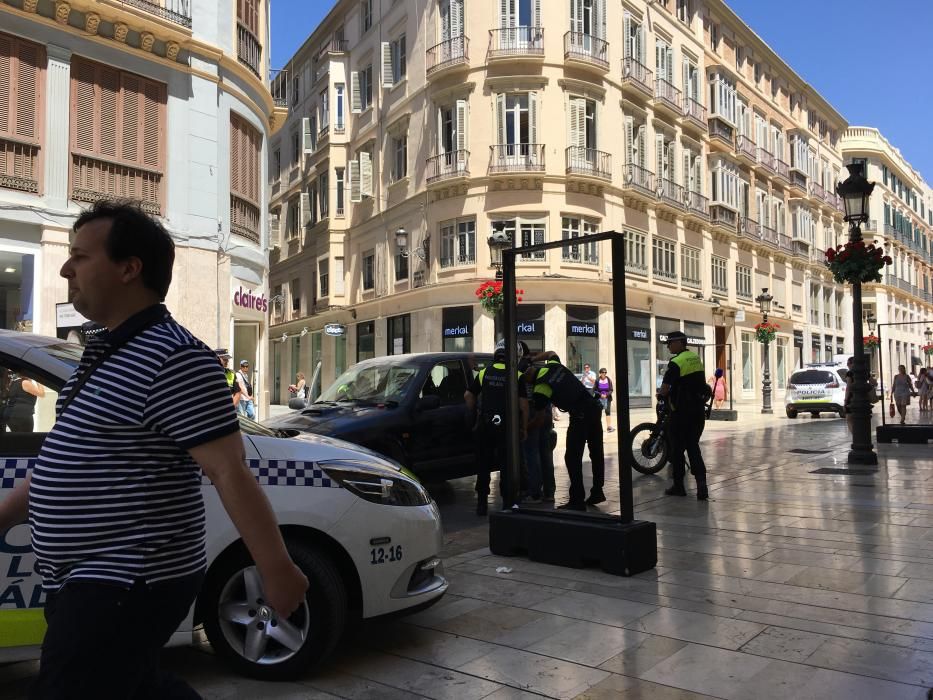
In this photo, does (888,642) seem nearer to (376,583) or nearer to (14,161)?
(376,583)

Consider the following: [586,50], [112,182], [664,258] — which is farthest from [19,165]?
[664,258]

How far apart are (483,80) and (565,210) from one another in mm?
5512

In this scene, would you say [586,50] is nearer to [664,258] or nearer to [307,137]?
[664,258]

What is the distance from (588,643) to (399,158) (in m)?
29.8

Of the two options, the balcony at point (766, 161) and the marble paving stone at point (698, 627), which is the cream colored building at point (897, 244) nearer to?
the balcony at point (766, 161)

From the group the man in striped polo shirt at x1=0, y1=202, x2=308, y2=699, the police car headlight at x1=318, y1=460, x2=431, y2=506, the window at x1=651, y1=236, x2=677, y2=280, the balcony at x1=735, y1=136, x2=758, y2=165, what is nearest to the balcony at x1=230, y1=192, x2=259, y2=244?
the police car headlight at x1=318, y1=460, x2=431, y2=506

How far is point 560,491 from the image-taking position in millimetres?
10359

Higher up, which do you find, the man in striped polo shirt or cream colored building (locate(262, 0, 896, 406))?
cream colored building (locate(262, 0, 896, 406))

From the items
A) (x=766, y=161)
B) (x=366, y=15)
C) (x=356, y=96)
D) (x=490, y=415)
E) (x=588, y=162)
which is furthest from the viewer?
(x=766, y=161)

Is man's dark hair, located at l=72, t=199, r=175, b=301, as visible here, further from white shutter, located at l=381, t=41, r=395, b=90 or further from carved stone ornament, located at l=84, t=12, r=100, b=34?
white shutter, located at l=381, t=41, r=395, b=90

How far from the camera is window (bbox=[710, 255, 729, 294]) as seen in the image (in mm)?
37625

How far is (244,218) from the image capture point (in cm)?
1817

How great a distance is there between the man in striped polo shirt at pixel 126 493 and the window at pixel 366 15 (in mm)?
35933

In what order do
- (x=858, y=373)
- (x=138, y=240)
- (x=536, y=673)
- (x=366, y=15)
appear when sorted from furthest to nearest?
(x=366, y=15), (x=858, y=373), (x=536, y=673), (x=138, y=240)
